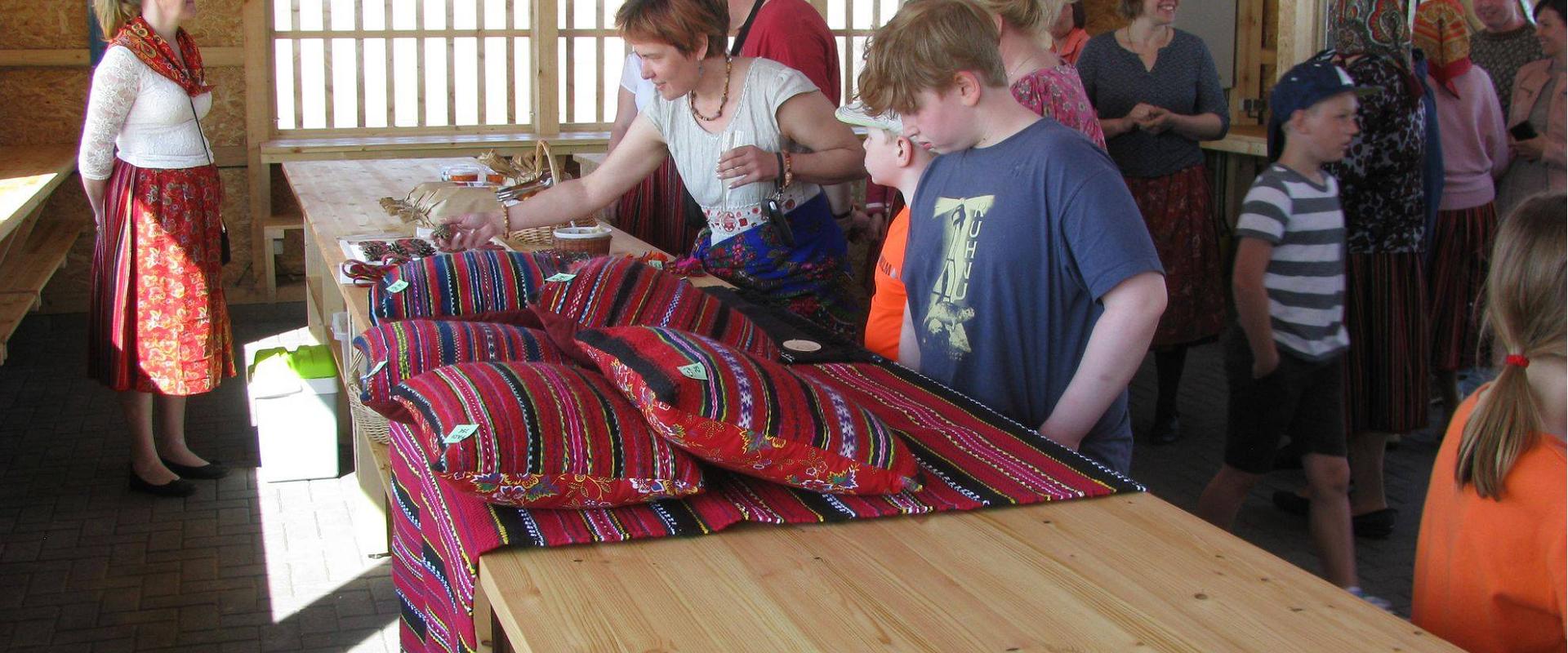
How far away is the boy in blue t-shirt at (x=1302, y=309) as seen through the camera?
9.49 feet

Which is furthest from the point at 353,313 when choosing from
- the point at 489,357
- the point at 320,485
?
the point at 320,485

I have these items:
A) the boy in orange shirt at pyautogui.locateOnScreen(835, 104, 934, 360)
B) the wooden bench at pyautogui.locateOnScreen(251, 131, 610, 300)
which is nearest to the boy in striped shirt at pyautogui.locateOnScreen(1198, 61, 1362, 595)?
the boy in orange shirt at pyautogui.locateOnScreen(835, 104, 934, 360)

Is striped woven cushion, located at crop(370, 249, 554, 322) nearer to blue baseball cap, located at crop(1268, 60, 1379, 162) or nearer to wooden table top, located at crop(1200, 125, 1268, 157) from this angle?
blue baseball cap, located at crop(1268, 60, 1379, 162)

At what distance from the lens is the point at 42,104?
659 cm

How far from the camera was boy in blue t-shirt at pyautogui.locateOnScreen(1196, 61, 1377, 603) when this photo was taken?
2893 mm

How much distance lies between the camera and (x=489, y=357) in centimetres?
195

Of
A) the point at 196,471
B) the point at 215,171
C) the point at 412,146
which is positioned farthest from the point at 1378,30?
the point at 412,146

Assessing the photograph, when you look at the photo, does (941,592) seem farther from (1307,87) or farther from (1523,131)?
(1523,131)

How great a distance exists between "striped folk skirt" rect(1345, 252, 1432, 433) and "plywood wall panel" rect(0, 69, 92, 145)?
5.74 meters

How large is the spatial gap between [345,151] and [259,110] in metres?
0.51

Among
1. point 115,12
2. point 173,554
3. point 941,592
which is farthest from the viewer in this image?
point 115,12

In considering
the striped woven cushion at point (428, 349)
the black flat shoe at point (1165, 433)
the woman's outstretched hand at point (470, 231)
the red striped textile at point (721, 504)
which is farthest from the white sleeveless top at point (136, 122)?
the black flat shoe at point (1165, 433)

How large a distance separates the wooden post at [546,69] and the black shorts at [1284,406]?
4950 mm

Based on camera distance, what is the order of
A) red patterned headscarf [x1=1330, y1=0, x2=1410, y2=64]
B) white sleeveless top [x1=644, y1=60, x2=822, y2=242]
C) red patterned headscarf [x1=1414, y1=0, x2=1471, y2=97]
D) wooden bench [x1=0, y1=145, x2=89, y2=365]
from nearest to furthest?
white sleeveless top [x1=644, y1=60, x2=822, y2=242]
red patterned headscarf [x1=1330, y1=0, x2=1410, y2=64]
red patterned headscarf [x1=1414, y1=0, x2=1471, y2=97]
wooden bench [x1=0, y1=145, x2=89, y2=365]
